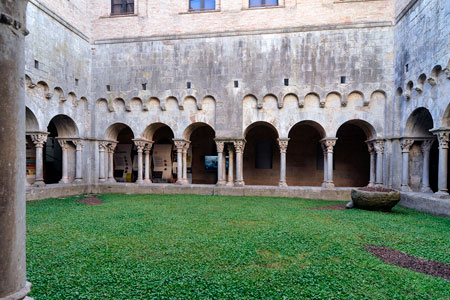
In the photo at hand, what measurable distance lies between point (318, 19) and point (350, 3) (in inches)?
59.8

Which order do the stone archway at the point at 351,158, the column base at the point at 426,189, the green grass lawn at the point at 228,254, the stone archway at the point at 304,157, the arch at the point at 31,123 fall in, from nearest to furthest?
the green grass lawn at the point at 228,254 < the column base at the point at 426,189 < the arch at the point at 31,123 < the stone archway at the point at 351,158 < the stone archway at the point at 304,157

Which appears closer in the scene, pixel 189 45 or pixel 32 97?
pixel 32 97

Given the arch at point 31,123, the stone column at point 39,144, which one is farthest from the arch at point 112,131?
the arch at point 31,123

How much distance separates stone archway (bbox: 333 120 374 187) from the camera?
16.1 meters

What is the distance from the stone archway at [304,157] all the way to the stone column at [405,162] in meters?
5.62

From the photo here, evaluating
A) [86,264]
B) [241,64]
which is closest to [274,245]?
[86,264]

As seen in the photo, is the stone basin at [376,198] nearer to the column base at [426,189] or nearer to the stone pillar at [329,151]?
the column base at [426,189]

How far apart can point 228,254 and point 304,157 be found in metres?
13.2

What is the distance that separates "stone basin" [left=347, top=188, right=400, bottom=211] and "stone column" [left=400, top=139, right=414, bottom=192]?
3.31 metres

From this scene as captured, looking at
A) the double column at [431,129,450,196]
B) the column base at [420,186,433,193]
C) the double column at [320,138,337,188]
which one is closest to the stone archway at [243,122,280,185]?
the double column at [320,138,337,188]

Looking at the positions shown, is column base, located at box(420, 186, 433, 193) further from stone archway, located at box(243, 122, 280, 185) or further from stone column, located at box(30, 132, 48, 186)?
stone column, located at box(30, 132, 48, 186)

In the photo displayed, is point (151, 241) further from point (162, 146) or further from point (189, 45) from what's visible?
point (162, 146)

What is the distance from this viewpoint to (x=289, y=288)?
10.9 ft

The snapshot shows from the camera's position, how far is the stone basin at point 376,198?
791cm
